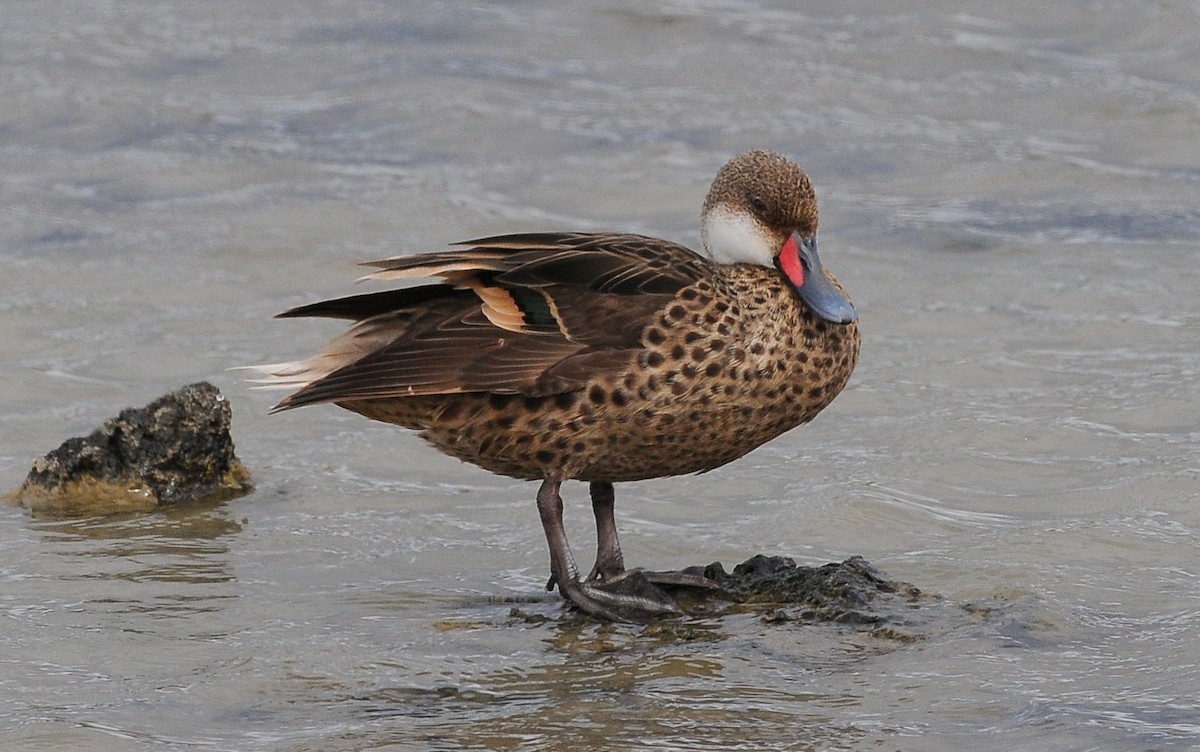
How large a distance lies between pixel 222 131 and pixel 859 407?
5.88 m

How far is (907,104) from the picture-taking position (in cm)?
1251

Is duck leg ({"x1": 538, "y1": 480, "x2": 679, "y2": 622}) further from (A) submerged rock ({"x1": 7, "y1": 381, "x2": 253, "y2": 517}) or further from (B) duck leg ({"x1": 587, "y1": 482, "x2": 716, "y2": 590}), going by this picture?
(A) submerged rock ({"x1": 7, "y1": 381, "x2": 253, "y2": 517})

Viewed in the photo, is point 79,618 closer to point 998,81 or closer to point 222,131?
point 222,131

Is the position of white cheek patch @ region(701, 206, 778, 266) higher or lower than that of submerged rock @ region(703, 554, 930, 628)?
higher

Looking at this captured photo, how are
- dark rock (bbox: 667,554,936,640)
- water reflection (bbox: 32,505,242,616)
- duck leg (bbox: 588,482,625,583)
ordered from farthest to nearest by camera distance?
1. duck leg (bbox: 588,482,625,583)
2. water reflection (bbox: 32,505,242,616)
3. dark rock (bbox: 667,554,936,640)

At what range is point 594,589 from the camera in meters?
5.48

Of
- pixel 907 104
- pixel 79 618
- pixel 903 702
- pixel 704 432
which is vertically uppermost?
pixel 907 104

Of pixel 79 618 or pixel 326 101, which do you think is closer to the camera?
pixel 79 618

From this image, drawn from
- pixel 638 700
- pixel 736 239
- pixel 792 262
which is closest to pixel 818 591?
pixel 638 700

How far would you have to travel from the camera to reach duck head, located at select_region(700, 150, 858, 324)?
18.6ft

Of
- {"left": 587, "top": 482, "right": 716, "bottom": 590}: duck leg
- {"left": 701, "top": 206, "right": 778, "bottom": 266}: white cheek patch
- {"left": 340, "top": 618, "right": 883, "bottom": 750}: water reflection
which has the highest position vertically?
{"left": 701, "top": 206, "right": 778, "bottom": 266}: white cheek patch

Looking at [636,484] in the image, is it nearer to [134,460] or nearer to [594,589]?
[594,589]

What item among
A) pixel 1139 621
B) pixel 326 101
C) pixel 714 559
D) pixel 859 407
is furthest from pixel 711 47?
pixel 1139 621

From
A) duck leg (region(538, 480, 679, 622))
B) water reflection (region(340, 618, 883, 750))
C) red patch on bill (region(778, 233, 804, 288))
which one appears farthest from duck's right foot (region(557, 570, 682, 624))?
red patch on bill (region(778, 233, 804, 288))
